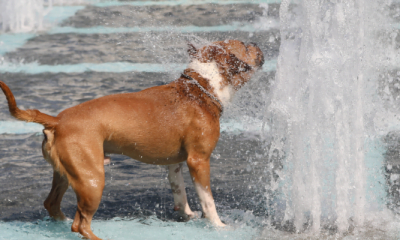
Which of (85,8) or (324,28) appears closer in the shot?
(324,28)

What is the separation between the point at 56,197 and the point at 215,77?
124cm

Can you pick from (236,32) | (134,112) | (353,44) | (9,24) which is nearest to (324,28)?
(353,44)

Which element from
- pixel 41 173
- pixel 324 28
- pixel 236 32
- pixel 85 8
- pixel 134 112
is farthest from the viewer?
pixel 85 8

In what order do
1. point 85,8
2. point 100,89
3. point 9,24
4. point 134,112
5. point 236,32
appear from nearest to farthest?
point 134,112
point 100,89
point 236,32
point 9,24
point 85,8

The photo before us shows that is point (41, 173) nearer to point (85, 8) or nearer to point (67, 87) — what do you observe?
point (67, 87)

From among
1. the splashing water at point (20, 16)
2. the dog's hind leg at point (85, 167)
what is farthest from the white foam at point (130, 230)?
the splashing water at point (20, 16)

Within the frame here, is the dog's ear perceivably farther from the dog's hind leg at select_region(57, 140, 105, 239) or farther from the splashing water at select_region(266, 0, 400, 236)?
the dog's hind leg at select_region(57, 140, 105, 239)

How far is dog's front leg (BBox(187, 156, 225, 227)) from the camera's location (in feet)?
10.2

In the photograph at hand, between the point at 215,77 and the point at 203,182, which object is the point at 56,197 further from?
the point at 215,77

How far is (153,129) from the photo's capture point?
120 inches

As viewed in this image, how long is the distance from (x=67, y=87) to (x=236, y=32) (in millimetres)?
2878

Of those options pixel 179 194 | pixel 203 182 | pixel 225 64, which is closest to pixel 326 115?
pixel 225 64

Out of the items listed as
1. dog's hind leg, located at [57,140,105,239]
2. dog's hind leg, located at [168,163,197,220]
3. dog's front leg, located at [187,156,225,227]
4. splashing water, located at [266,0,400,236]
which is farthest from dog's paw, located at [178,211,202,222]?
dog's hind leg, located at [57,140,105,239]

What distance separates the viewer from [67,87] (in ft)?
19.7
